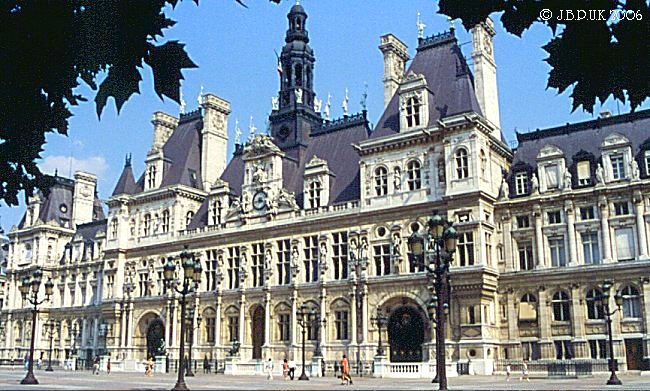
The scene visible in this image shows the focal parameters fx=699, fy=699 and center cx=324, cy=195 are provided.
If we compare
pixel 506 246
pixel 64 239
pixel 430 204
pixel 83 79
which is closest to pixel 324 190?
pixel 430 204

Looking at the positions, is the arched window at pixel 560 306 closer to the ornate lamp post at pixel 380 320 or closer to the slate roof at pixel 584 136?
the slate roof at pixel 584 136

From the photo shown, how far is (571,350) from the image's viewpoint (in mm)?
40219

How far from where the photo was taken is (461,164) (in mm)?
43438

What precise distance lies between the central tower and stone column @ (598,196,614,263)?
25498 millimetres

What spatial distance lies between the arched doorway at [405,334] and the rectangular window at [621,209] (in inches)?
521

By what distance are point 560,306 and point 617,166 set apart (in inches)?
349

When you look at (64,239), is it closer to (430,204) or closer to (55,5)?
(430,204)

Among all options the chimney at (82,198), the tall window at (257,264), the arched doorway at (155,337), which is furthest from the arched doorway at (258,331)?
the chimney at (82,198)

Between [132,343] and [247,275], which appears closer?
[247,275]

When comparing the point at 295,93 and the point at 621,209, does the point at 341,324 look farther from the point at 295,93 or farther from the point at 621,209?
the point at 295,93

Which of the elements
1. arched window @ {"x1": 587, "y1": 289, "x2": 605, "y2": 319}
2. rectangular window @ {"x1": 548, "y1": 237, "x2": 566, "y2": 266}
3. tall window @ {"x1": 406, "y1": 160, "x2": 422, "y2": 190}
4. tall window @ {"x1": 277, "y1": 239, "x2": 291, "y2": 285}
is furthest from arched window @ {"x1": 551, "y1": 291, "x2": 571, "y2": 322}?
tall window @ {"x1": 277, "y1": 239, "x2": 291, "y2": 285}

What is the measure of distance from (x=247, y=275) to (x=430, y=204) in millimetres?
16090

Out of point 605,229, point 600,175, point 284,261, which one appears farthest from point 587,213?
point 284,261

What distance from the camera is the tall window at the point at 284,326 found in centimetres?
5009
